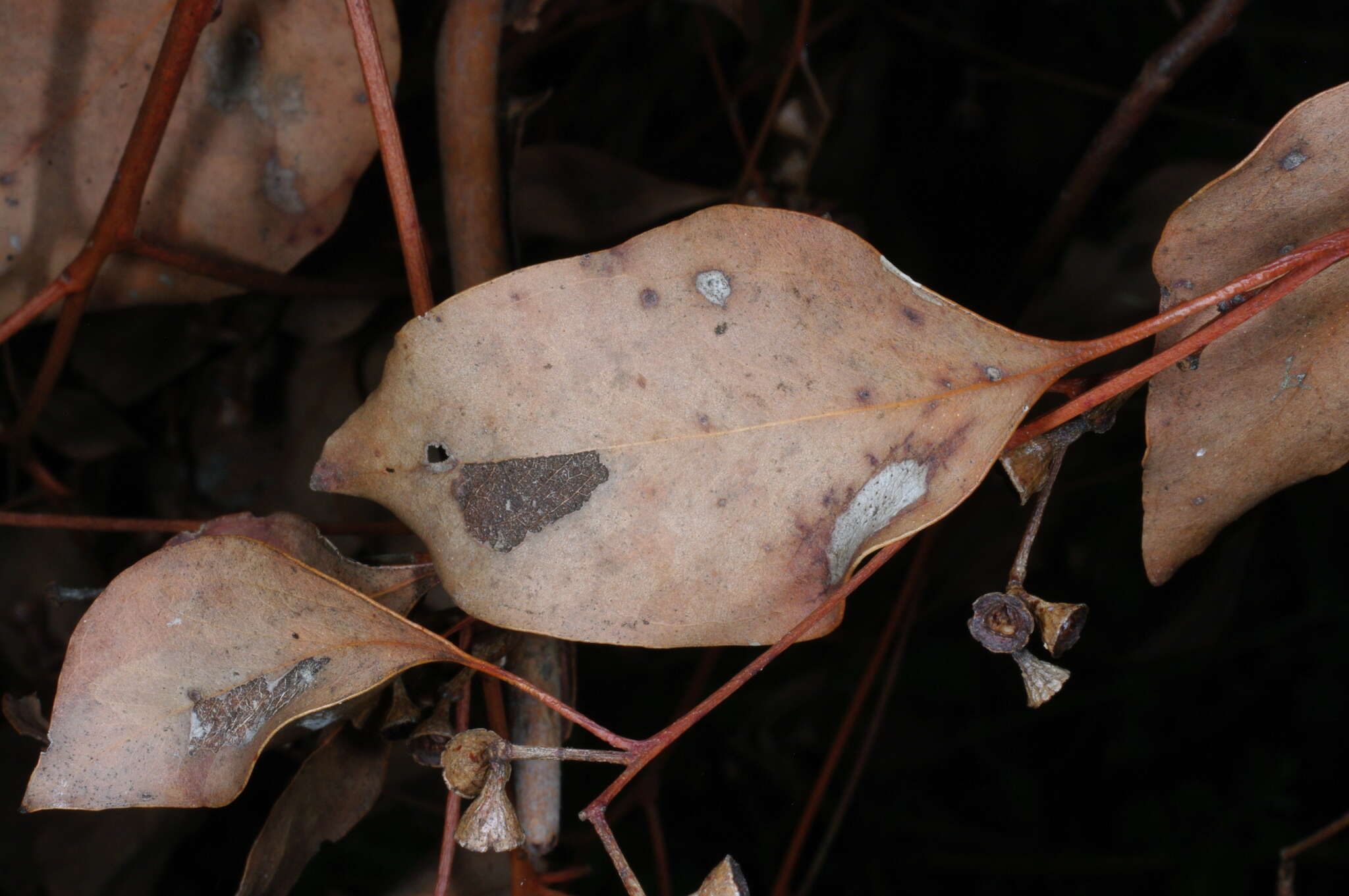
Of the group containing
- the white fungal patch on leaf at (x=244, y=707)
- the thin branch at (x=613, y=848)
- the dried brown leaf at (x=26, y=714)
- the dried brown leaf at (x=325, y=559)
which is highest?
the dried brown leaf at (x=325, y=559)

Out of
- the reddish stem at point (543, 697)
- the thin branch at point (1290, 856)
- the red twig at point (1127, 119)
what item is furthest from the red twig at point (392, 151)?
the thin branch at point (1290, 856)

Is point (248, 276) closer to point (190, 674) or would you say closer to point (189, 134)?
point (189, 134)

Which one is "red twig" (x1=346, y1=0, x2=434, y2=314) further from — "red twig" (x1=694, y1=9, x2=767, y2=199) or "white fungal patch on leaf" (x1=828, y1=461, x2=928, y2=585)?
"red twig" (x1=694, y1=9, x2=767, y2=199)

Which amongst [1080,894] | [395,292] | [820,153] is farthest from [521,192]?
[1080,894]

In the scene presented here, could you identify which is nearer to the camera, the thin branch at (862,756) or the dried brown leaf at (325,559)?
the dried brown leaf at (325,559)

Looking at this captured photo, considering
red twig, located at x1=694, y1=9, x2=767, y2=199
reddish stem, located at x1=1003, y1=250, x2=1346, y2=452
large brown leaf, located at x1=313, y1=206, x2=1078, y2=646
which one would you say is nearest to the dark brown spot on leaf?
large brown leaf, located at x1=313, y1=206, x2=1078, y2=646

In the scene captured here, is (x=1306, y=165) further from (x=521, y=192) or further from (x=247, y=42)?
(x=247, y=42)

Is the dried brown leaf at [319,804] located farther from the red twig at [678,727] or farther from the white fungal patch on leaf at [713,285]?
the white fungal patch on leaf at [713,285]

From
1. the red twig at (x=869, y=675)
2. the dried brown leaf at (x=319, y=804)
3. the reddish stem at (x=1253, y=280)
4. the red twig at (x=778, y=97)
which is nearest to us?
the reddish stem at (x=1253, y=280)
